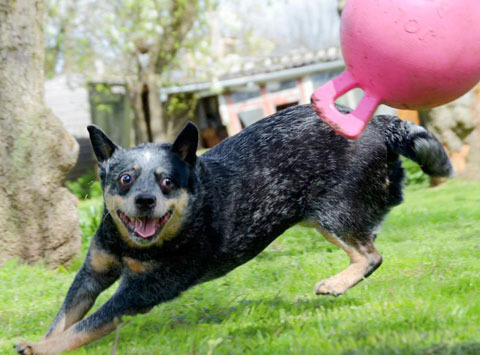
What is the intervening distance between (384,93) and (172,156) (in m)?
1.49

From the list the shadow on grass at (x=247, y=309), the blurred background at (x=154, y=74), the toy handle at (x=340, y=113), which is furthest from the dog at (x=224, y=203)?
the blurred background at (x=154, y=74)

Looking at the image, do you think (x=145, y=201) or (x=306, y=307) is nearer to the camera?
(x=145, y=201)

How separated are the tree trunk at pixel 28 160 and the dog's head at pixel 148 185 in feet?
9.63

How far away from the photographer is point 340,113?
3.40 m

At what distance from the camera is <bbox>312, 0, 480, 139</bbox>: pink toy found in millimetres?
3207

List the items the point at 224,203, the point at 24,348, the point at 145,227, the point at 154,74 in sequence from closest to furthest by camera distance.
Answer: the point at 24,348
the point at 145,227
the point at 224,203
the point at 154,74

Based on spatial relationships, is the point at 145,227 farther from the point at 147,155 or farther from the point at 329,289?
the point at 329,289

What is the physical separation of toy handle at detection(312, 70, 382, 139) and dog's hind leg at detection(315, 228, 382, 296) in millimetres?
1363

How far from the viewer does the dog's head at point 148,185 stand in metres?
3.90

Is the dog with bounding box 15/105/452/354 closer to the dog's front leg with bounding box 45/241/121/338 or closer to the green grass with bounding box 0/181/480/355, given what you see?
the dog's front leg with bounding box 45/241/121/338

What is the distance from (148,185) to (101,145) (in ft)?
1.80

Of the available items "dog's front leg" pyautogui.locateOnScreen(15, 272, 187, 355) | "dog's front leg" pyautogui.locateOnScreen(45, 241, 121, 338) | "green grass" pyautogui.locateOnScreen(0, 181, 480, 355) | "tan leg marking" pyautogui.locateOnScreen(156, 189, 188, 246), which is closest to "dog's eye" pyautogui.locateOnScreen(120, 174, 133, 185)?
"tan leg marking" pyautogui.locateOnScreen(156, 189, 188, 246)

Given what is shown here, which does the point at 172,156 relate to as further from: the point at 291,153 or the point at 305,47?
the point at 305,47

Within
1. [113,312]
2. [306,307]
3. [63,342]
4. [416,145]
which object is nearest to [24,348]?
[63,342]
